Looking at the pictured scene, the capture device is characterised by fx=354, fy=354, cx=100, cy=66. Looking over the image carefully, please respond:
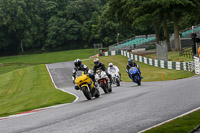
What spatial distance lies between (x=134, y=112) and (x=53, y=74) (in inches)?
1361

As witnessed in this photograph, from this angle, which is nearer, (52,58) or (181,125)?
(181,125)

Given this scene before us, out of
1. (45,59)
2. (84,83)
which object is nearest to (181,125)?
(84,83)

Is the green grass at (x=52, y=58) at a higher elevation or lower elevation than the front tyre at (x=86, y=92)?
lower

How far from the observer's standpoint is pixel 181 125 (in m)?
7.33

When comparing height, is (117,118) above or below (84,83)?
below

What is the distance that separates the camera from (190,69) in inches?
1199

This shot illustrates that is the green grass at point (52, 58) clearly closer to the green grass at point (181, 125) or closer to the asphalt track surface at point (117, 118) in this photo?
the asphalt track surface at point (117, 118)

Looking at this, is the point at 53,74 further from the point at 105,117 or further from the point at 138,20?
the point at 105,117

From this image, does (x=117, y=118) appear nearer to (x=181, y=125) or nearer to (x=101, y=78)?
(x=181, y=125)

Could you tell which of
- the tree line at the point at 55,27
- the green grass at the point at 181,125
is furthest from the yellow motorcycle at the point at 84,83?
the tree line at the point at 55,27

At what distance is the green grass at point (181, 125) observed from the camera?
693cm

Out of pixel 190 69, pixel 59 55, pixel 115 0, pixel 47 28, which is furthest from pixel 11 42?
pixel 190 69

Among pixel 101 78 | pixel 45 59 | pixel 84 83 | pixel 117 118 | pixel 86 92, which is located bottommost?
pixel 45 59

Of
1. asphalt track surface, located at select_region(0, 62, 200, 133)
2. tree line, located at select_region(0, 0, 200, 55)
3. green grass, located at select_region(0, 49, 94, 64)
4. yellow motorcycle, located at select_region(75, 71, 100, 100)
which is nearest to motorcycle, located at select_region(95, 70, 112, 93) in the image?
yellow motorcycle, located at select_region(75, 71, 100, 100)
